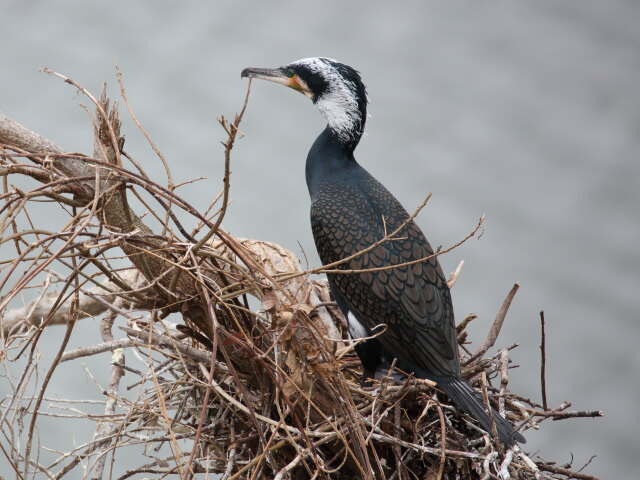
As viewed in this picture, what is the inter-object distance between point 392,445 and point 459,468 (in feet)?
0.61

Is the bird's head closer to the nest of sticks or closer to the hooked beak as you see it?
the hooked beak

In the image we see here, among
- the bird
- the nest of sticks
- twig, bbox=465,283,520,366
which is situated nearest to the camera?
the nest of sticks

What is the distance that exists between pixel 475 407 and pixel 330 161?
33.1 inches

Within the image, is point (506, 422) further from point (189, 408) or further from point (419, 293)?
point (189, 408)

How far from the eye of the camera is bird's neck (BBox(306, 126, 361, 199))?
2.17 m

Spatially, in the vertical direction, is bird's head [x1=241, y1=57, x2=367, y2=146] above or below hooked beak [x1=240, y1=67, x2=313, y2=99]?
below

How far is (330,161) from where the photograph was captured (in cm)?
220

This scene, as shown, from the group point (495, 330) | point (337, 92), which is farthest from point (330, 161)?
point (495, 330)

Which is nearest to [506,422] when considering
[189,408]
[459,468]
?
[459,468]

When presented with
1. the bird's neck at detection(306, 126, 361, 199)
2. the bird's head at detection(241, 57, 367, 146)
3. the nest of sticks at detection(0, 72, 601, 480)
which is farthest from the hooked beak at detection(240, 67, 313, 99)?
the nest of sticks at detection(0, 72, 601, 480)

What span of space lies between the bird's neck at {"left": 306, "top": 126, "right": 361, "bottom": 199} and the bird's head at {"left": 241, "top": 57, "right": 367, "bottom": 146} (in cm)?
2

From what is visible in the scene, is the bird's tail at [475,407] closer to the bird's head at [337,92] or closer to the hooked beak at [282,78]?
the bird's head at [337,92]

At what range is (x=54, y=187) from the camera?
140 cm

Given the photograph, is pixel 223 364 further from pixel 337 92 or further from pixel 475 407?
pixel 337 92
